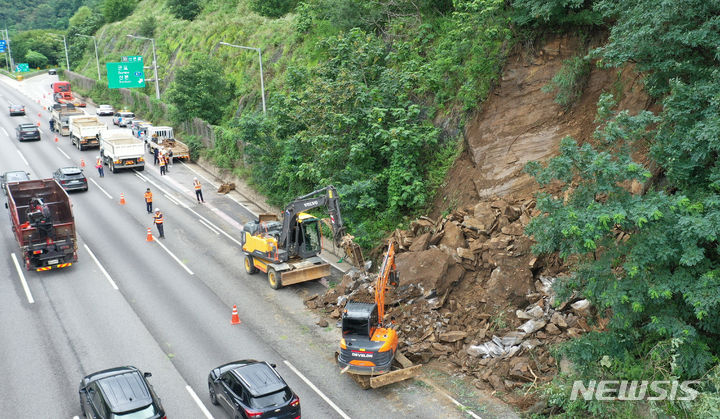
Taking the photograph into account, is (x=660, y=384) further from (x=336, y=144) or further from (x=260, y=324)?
(x=336, y=144)

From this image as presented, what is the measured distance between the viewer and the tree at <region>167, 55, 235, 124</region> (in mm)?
48875

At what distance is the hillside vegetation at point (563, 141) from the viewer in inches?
588

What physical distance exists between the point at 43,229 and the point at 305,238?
11.3 m

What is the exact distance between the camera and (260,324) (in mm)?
23188

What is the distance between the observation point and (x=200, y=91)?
1939 inches

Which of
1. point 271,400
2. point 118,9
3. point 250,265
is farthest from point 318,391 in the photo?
point 118,9

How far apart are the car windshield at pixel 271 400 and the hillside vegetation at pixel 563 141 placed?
678 cm

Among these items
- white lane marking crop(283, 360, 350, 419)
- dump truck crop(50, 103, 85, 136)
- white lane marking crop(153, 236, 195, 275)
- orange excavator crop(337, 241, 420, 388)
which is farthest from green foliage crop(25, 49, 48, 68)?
orange excavator crop(337, 241, 420, 388)

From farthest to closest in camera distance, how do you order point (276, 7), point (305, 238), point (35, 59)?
1. point (35, 59)
2. point (276, 7)
3. point (305, 238)

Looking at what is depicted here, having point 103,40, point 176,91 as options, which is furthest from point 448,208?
point 103,40

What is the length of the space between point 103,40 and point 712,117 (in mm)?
96308

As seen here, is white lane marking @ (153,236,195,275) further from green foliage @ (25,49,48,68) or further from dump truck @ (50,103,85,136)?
green foliage @ (25,49,48,68)

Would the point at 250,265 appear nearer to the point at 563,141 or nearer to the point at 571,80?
the point at 571,80

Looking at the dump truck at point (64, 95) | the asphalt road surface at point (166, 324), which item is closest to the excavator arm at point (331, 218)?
the asphalt road surface at point (166, 324)
